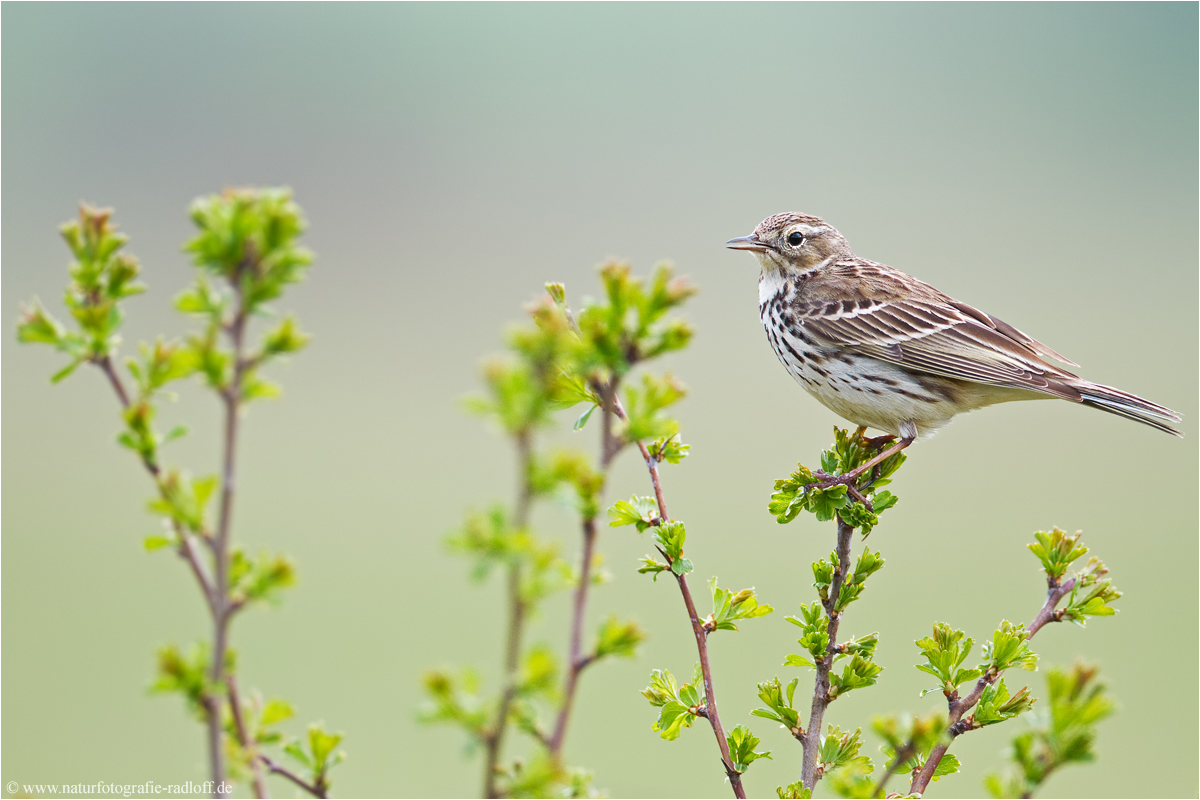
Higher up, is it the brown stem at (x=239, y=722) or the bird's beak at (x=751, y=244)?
the bird's beak at (x=751, y=244)

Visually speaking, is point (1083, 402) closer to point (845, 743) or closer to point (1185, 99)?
point (845, 743)

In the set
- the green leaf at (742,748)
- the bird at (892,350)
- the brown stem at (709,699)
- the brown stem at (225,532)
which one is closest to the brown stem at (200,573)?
the brown stem at (225,532)

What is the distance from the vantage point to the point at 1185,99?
54.7 m

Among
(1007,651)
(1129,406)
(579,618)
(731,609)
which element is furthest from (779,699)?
(1129,406)

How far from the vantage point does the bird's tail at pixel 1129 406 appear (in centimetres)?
484

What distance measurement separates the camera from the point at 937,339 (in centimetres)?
579

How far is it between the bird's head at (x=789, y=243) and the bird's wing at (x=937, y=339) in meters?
0.46

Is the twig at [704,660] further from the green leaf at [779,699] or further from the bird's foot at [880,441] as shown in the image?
the bird's foot at [880,441]

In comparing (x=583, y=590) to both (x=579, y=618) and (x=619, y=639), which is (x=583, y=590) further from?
(x=619, y=639)

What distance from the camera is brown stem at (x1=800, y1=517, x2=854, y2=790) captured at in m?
2.23

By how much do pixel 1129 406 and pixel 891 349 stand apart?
121cm

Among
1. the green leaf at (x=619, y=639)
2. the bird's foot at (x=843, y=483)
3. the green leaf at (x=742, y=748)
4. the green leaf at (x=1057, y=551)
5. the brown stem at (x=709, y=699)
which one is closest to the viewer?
the green leaf at (x=619, y=639)

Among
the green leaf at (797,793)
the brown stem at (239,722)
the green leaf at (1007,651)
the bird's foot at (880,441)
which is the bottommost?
the green leaf at (797,793)

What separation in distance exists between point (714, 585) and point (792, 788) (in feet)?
1.85
